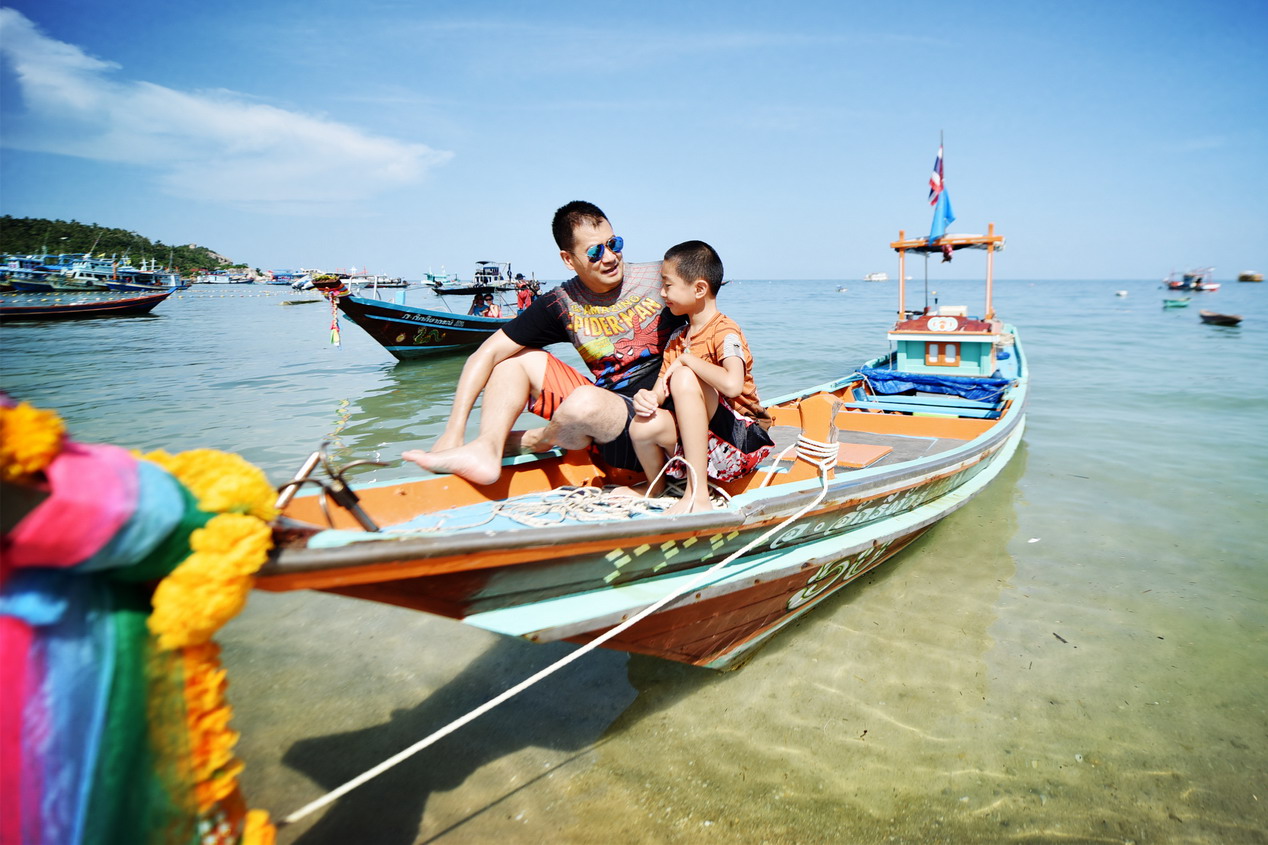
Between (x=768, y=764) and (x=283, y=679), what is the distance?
234 centimetres

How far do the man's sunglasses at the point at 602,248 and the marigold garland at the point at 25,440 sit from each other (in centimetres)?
216

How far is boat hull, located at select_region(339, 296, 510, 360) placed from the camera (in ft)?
47.4

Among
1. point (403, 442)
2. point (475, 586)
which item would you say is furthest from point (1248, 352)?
point (475, 586)

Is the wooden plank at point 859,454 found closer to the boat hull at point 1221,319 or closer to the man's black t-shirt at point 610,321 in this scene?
the man's black t-shirt at point 610,321

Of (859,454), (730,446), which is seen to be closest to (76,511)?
(730,446)

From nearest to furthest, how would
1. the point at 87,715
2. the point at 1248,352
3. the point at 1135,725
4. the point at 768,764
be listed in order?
the point at 87,715, the point at 768,764, the point at 1135,725, the point at 1248,352

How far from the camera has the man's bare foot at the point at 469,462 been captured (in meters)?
2.84

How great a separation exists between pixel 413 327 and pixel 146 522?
1504cm

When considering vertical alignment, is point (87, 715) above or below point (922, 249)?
below

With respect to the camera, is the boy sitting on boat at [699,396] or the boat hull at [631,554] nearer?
the boat hull at [631,554]

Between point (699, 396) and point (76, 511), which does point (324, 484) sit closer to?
point (76, 511)

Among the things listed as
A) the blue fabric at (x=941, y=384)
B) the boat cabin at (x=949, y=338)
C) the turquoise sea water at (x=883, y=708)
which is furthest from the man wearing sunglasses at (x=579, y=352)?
the boat cabin at (x=949, y=338)

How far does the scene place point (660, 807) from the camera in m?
2.35

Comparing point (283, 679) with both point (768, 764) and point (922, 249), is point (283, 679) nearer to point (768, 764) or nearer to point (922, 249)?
point (768, 764)
